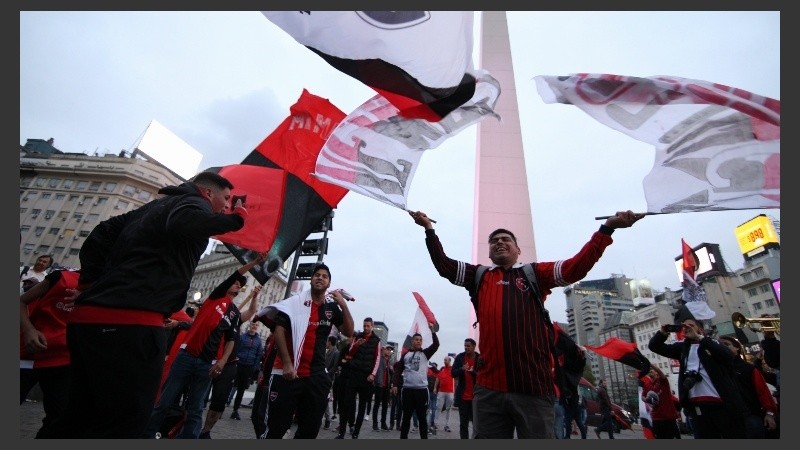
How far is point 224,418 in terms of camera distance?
7.32 meters

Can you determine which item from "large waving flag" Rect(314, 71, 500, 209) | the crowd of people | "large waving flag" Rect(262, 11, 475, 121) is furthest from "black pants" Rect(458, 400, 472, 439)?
"large waving flag" Rect(262, 11, 475, 121)

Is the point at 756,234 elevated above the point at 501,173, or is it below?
above

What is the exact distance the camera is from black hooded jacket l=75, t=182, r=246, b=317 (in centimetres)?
202

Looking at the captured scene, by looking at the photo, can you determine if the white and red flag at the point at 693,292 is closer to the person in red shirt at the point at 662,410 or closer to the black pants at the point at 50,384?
the person in red shirt at the point at 662,410

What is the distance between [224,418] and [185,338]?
3.58m

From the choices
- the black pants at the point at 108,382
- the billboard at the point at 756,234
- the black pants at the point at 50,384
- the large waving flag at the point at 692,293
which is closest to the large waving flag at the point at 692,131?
the large waving flag at the point at 692,293

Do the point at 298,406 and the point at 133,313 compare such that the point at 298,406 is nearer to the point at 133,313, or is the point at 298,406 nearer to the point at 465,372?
the point at 133,313

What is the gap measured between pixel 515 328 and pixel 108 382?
2388 mm

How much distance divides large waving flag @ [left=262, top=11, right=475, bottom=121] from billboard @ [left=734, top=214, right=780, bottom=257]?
52161mm

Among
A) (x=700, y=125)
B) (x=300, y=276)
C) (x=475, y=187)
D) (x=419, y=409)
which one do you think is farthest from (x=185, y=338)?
(x=475, y=187)

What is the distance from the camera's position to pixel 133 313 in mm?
1984

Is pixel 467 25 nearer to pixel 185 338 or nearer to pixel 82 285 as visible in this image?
pixel 82 285

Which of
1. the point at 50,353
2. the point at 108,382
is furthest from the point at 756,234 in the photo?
the point at 50,353

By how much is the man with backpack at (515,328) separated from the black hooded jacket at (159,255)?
69.9 inches
